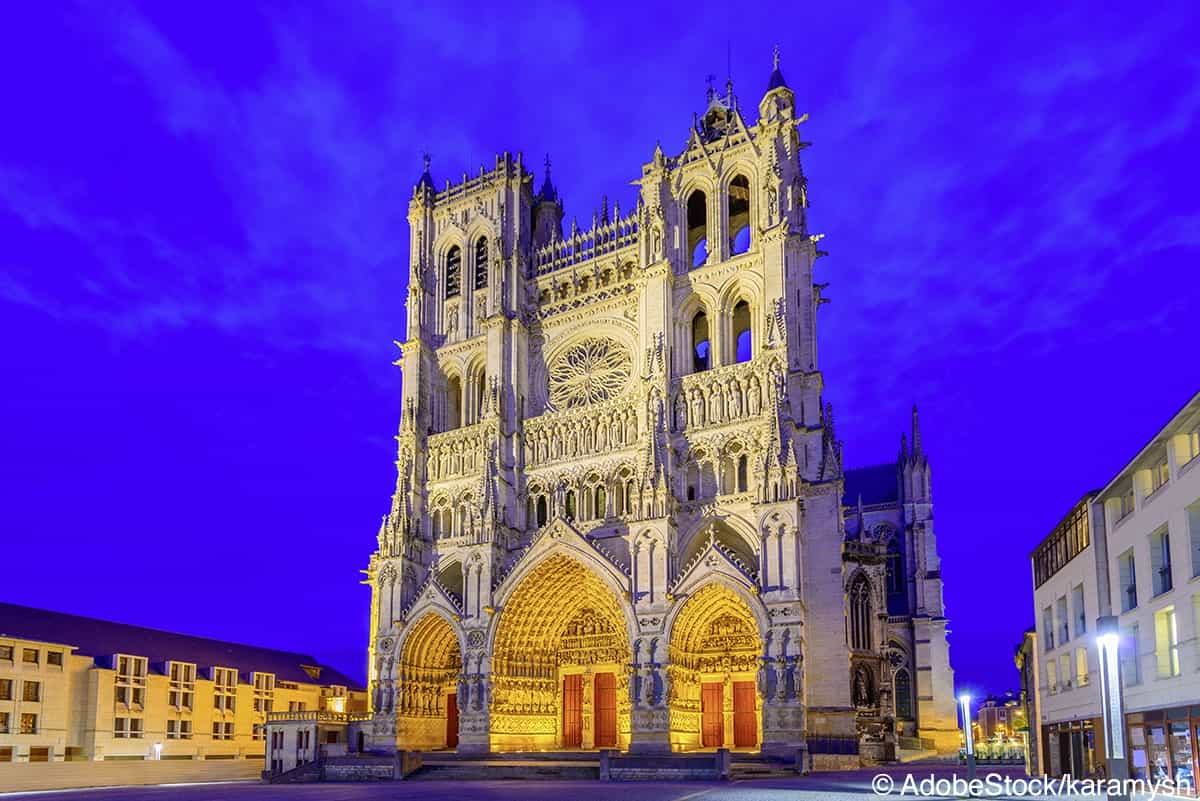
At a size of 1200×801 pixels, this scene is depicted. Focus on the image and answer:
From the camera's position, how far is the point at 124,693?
5166 centimetres

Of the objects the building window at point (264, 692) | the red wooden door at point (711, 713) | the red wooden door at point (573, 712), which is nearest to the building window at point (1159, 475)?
the red wooden door at point (711, 713)

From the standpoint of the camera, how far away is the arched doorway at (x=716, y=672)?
137ft

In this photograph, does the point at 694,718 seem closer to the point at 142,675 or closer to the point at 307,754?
the point at 307,754

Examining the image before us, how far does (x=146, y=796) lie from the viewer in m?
31.2

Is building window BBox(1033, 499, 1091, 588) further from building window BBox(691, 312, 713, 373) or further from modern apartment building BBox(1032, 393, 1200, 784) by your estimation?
building window BBox(691, 312, 713, 373)

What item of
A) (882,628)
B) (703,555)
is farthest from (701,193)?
(882,628)

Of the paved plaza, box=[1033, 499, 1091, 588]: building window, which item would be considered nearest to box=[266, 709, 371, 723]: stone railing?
the paved plaza

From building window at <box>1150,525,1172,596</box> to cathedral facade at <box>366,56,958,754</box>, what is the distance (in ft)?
58.8

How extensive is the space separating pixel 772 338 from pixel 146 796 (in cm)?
2711

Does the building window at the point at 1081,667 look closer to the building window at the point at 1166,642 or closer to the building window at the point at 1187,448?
the building window at the point at 1166,642

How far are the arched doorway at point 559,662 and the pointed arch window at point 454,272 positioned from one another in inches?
639

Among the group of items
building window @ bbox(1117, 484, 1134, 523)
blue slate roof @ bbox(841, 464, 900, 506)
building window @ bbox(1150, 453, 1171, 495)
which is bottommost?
building window @ bbox(1117, 484, 1134, 523)

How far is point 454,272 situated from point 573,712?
22.4 m

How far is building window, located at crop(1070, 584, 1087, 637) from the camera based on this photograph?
27359 mm
